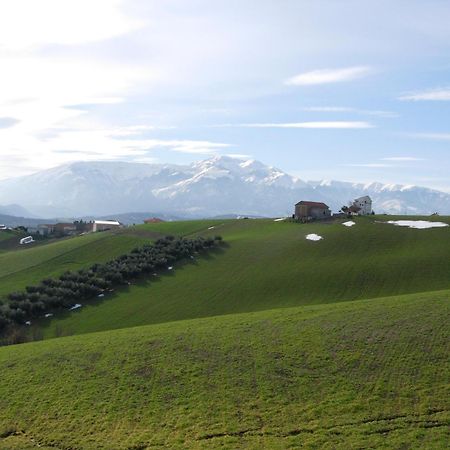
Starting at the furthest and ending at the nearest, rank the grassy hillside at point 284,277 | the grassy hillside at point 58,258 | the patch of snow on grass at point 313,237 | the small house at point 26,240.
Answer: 1. the small house at point 26,240
2. the patch of snow on grass at point 313,237
3. the grassy hillside at point 58,258
4. the grassy hillside at point 284,277

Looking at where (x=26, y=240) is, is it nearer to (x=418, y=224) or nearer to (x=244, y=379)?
(x=418, y=224)

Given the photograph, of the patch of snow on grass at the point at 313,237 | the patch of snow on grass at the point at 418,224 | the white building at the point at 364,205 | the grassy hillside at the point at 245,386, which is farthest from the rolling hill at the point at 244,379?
the white building at the point at 364,205

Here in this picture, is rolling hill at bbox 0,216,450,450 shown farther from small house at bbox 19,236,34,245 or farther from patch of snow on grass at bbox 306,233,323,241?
small house at bbox 19,236,34,245

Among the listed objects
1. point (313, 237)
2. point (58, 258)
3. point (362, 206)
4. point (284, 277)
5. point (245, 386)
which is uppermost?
point (362, 206)

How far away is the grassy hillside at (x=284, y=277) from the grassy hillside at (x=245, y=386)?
2051 centimetres

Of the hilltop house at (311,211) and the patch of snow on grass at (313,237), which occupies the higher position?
the hilltop house at (311,211)

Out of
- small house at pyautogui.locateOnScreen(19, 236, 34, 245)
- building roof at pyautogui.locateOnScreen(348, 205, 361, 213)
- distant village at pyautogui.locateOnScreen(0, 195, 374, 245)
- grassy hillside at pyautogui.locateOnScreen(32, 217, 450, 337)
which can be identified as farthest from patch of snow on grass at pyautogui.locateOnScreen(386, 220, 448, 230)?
small house at pyautogui.locateOnScreen(19, 236, 34, 245)

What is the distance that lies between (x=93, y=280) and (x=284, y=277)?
29.8 m

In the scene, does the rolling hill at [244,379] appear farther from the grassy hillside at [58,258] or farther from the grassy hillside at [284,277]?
the grassy hillside at [58,258]

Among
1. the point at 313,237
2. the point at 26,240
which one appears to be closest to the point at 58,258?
the point at 313,237

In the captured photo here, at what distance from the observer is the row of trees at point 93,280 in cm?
6912

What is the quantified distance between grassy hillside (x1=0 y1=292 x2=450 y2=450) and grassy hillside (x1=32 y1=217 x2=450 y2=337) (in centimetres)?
2051

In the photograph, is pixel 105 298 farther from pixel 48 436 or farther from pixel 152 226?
pixel 152 226

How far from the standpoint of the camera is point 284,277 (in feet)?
251
